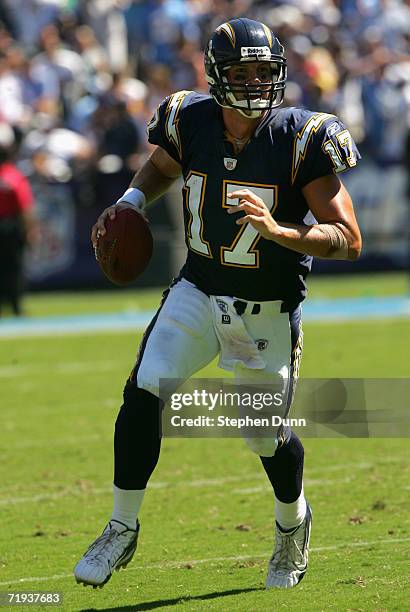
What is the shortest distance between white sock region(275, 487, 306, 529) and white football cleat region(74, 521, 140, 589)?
0.52 m

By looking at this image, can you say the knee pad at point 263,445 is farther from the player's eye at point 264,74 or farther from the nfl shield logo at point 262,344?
the player's eye at point 264,74

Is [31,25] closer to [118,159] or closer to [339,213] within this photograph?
[118,159]

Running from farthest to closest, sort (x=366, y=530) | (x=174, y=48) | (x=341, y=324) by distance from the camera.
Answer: (x=174, y=48) → (x=341, y=324) → (x=366, y=530)

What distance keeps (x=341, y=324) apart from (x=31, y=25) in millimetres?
6667

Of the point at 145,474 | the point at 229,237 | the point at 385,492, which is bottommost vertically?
the point at 385,492

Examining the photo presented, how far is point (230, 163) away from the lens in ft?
13.9

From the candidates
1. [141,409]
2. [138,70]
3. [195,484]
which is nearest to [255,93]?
[141,409]

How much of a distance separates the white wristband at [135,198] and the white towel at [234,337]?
49 centimetres

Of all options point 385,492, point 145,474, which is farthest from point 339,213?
point 385,492

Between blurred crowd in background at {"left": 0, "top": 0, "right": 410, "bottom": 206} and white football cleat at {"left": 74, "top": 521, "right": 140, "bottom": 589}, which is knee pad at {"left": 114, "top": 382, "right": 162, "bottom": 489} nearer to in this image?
white football cleat at {"left": 74, "top": 521, "right": 140, "bottom": 589}

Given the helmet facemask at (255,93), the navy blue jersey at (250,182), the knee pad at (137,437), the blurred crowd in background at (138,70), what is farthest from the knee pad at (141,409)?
the blurred crowd in background at (138,70)

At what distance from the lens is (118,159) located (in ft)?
46.2

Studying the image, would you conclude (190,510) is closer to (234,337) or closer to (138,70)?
(234,337)

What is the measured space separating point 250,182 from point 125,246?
0.50m
